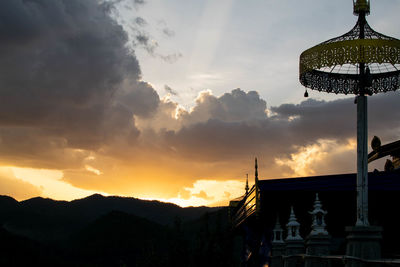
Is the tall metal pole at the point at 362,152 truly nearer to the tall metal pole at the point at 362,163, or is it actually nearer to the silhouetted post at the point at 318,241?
the tall metal pole at the point at 362,163

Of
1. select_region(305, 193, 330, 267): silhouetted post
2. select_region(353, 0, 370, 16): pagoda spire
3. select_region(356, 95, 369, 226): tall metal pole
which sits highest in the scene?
A: select_region(353, 0, 370, 16): pagoda spire

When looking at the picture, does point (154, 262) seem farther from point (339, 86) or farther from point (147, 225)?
point (147, 225)

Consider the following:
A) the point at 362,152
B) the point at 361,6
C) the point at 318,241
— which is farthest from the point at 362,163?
the point at 361,6

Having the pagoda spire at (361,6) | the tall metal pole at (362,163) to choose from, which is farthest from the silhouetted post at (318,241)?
the pagoda spire at (361,6)

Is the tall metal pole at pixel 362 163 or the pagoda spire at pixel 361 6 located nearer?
the tall metal pole at pixel 362 163

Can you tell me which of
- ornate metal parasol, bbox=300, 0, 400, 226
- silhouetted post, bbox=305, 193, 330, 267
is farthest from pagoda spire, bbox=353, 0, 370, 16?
silhouetted post, bbox=305, 193, 330, 267

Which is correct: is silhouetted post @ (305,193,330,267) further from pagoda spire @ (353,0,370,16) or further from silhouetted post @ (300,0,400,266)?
pagoda spire @ (353,0,370,16)

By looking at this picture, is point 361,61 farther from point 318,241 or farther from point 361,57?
point 318,241

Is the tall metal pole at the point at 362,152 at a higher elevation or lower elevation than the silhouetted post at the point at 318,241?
higher

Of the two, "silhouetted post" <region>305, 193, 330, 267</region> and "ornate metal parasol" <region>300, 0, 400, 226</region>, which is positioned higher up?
"ornate metal parasol" <region>300, 0, 400, 226</region>

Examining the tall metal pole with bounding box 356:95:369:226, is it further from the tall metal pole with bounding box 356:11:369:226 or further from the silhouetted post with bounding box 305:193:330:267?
the silhouetted post with bounding box 305:193:330:267

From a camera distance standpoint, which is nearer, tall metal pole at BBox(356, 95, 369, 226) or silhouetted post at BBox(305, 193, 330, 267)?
tall metal pole at BBox(356, 95, 369, 226)

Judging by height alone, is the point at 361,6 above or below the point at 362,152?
above

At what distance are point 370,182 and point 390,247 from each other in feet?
9.28
